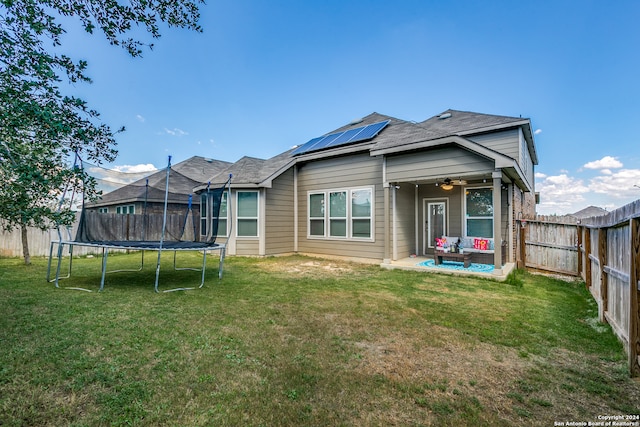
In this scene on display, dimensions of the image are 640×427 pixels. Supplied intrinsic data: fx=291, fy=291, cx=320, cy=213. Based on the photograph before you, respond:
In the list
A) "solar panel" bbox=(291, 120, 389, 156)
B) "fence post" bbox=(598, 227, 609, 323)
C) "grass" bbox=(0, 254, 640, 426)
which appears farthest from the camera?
"solar panel" bbox=(291, 120, 389, 156)

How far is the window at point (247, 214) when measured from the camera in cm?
982

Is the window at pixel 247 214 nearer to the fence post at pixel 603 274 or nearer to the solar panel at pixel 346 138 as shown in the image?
the solar panel at pixel 346 138

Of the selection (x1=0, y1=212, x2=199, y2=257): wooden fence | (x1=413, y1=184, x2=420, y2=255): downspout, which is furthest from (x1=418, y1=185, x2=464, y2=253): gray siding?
(x1=0, y1=212, x2=199, y2=257): wooden fence

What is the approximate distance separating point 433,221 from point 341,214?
9.49ft

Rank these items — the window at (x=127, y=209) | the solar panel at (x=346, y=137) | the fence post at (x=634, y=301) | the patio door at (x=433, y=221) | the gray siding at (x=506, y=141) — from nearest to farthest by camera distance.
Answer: the fence post at (x=634, y=301), the gray siding at (x=506, y=141), the patio door at (x=433, y=221), the solar panel at (x=346, y=137), the window at (x=127, y=209)

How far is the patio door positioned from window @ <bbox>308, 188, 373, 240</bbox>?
201 cm

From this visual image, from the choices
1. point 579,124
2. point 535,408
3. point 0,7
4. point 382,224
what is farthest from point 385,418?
point 579,124

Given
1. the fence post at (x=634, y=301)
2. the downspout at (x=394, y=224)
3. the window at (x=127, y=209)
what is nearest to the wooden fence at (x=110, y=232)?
the window at (x=127, y=209)

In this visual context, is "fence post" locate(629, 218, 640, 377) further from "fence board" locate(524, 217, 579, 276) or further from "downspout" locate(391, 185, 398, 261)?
"downspout" locate(391, 185, 398, 261)

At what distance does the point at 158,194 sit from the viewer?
43.4 feet

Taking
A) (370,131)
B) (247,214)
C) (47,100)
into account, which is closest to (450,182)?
(370,131)

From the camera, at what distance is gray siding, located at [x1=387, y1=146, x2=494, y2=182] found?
21.4 ft

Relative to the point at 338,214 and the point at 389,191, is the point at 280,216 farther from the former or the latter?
the point at 389,191

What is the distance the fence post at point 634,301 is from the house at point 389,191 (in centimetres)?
387
